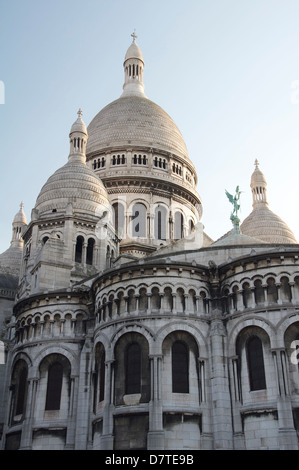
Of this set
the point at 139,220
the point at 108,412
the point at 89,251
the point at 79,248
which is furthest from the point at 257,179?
the point at 108,412

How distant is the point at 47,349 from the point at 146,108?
1624 inches

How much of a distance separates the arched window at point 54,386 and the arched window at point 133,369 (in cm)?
579

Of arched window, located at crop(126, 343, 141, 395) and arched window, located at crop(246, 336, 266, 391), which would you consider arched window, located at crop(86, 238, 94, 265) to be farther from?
arched window, located at crop(246, 336, 266, 391)

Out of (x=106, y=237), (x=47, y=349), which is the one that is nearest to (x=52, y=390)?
(x=47, y=349)

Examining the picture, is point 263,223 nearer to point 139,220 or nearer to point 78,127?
point 139,220

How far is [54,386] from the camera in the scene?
113 ft

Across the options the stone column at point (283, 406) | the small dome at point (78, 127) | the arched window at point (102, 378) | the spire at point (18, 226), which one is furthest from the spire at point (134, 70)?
the stone column at point (283, 406)

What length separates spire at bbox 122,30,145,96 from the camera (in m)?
75.4

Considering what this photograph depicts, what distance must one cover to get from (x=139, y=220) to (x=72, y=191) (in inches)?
443

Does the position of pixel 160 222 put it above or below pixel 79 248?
above

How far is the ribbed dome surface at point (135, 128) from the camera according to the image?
64375 millimetres

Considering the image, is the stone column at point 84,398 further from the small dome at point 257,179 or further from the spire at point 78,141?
the small dome at point 257,179

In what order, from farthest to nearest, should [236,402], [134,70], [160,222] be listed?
1. [134,70]
2. [160,222]
3. [236,402]

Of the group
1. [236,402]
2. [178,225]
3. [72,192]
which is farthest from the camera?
[178,225]
